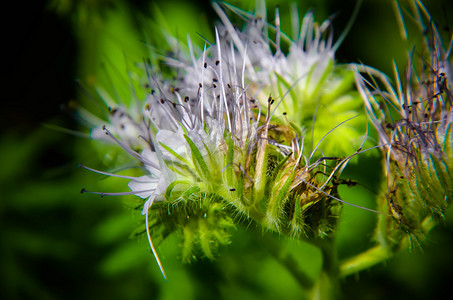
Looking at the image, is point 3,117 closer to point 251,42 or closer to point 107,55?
point 107,55

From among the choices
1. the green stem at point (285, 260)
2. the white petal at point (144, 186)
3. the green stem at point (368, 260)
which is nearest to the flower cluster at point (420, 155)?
the green stem at point (368, 260)

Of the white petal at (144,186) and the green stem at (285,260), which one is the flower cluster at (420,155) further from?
the white petal at (144,186)

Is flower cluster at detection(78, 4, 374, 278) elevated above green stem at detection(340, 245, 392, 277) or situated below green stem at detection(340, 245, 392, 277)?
above

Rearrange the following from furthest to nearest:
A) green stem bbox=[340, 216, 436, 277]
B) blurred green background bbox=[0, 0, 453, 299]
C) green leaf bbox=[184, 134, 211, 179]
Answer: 1. blurred green background bbox=[0, 0, 453, 299]
2. green stem bbox=[340, 216, 436, 277]
3. green leaf bbox=[184, 134, 211, 179]

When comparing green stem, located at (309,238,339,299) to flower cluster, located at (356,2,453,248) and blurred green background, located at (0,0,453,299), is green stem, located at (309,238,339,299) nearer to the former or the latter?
flower cluster, located at (356,2,453,248)

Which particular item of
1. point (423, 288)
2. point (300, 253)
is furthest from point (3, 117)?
point (423, 288)

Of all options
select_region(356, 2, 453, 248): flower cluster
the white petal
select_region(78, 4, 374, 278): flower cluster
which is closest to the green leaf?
select_region(78, 4, 374, 278): flower cluster

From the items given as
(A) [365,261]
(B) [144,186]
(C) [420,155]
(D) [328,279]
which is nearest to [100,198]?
(B) [144,186]
